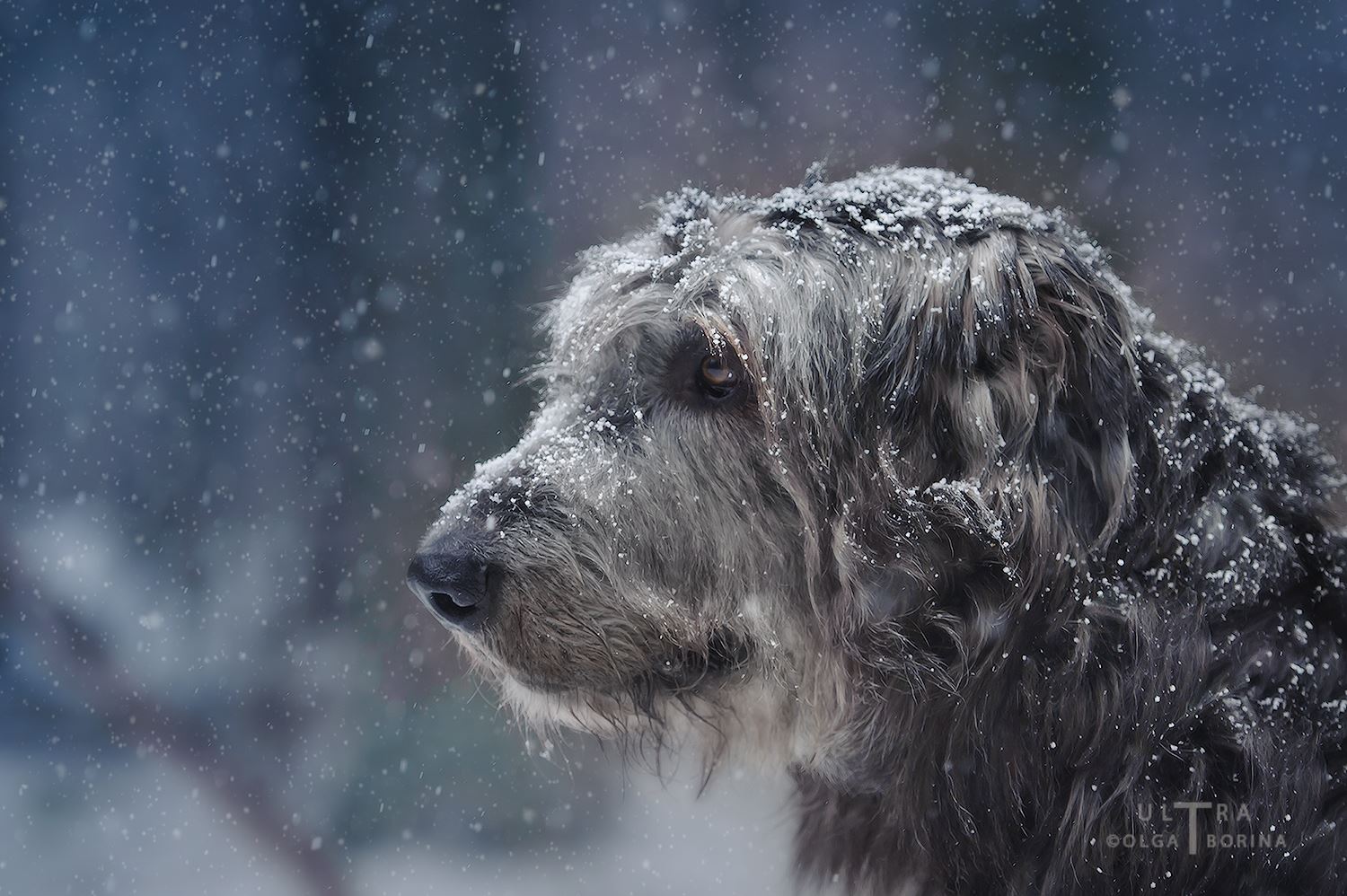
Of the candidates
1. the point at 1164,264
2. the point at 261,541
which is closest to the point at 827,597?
the point at 1164,264

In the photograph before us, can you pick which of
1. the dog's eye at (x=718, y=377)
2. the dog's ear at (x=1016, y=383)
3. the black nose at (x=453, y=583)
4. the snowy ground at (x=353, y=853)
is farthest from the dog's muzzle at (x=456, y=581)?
the snowy ground at (x=353, y=853)

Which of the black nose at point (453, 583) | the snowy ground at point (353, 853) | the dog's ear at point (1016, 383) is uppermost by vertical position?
the dog's ear at point (1016, 383)

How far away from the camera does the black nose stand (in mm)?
1586

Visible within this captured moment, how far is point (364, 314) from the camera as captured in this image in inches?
123

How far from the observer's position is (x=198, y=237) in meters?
2.97

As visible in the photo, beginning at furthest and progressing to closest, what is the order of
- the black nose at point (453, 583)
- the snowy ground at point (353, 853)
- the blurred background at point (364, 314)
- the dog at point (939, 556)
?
the snowy ground at point (353, 853), the blurred background at point (364, 314), the black nose at point (453, 583), the dog at point (939, 556)

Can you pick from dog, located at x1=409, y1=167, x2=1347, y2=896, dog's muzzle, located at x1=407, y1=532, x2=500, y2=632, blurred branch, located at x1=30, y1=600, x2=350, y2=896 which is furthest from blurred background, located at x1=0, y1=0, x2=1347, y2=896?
dog's muzzle, located at x1=407, y1=532, x2=500, y2=632

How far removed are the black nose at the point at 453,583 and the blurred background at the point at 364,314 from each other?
3.82 feet

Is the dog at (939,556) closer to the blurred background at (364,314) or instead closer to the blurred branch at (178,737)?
the blurred background at (364,314)

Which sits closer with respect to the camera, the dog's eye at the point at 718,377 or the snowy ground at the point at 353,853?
the dog's eye at the point at 718,377

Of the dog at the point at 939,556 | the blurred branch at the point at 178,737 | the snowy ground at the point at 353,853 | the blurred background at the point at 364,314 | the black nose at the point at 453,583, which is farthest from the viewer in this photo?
the blurred branch at the point at 178,737

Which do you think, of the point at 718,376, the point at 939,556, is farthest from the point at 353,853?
the point at 939,556

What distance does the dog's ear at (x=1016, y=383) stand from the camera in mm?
1479

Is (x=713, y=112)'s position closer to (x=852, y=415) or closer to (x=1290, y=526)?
(x=852, y=415)
